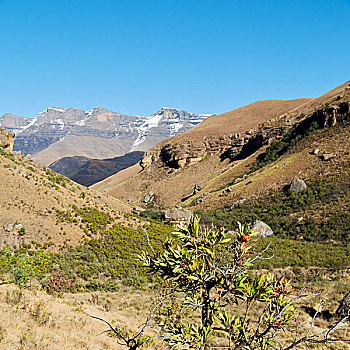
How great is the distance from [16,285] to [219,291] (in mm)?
11311

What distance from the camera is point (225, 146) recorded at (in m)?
72.2

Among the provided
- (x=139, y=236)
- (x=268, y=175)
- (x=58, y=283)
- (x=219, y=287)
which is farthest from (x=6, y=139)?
(x=219, y=287)

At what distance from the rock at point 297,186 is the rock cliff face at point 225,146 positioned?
771 inches

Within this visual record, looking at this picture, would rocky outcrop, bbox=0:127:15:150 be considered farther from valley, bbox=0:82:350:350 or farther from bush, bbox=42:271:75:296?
bush, bbox=42:271:75:296

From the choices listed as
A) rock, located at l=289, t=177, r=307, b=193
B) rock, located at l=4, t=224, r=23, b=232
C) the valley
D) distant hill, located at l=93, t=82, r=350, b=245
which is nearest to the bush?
the valley

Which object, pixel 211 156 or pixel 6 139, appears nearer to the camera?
pixel 6 139

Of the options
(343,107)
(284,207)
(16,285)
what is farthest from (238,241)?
(343,107)

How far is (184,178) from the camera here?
6612 cm

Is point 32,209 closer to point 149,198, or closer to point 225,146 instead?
point 149,198

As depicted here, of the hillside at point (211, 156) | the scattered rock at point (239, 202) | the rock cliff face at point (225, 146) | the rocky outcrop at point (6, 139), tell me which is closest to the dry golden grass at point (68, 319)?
the scattered rock at point (239, 202)

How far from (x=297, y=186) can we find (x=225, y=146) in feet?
129

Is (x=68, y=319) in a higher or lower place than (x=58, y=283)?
higher

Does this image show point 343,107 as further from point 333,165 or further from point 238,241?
point 238,241

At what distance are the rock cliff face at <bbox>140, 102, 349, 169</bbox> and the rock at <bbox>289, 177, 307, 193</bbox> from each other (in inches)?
771
